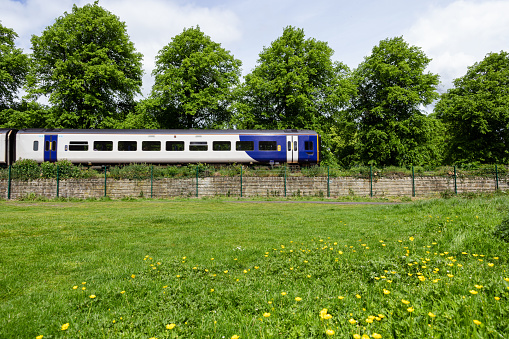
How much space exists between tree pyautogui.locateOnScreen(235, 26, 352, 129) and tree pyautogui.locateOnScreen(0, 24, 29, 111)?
22.4 metres

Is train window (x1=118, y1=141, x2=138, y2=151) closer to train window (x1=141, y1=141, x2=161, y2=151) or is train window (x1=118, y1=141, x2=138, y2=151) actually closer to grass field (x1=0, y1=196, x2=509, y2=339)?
train window (x1=141, y1=141, x2=161, y2=151)

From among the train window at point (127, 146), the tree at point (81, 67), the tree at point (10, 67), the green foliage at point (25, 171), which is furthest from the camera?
the tree at point (10, 67)

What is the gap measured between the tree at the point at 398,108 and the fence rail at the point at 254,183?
8.27 meters

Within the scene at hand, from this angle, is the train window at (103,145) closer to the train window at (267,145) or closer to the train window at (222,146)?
the train window at (222,146)

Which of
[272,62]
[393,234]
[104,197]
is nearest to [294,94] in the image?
[272,62]

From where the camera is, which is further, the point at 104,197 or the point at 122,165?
the point at 122,165

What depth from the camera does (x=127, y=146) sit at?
23.2 metres

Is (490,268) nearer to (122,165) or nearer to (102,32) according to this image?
(122,165)

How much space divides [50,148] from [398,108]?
33.0 meters

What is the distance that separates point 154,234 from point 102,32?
96.1ft

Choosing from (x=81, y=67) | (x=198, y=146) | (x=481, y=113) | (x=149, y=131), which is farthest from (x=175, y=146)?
(x=481, y=113)

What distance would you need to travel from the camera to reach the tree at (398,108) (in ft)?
101

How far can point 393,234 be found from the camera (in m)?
7.01

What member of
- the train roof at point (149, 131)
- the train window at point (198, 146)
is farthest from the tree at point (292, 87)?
the train window at point (198, 146)
